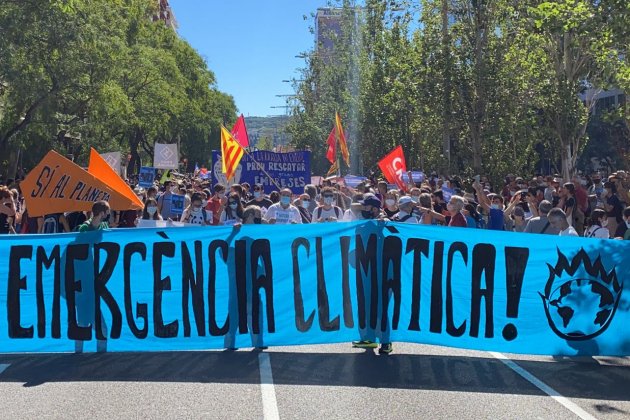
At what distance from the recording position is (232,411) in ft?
21.5

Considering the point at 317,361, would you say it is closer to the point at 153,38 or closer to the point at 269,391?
the point at 269,391

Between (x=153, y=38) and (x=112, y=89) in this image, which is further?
(x=153, y=38)

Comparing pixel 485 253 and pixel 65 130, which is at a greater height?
pixel 65 130

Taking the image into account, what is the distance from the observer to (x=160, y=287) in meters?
8.53

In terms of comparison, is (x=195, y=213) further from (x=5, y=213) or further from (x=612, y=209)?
(x=612, y=209)

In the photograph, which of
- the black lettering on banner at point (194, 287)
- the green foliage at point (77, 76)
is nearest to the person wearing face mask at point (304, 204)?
the black lettering on banner at point (194, 287)

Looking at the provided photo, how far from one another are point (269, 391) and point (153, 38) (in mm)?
46914

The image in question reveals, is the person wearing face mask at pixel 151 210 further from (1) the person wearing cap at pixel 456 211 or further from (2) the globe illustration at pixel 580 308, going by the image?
(2) the globe illustration at pixel 580 308

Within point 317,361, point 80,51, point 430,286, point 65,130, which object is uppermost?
point 80,51

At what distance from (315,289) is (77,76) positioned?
1982 cm

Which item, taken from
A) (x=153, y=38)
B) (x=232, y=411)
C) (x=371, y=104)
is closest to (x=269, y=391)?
(x=232, y=411)

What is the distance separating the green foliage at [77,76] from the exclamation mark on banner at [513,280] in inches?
493

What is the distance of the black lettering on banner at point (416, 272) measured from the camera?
8.44 metres

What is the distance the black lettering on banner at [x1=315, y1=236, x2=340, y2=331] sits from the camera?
335 inches
